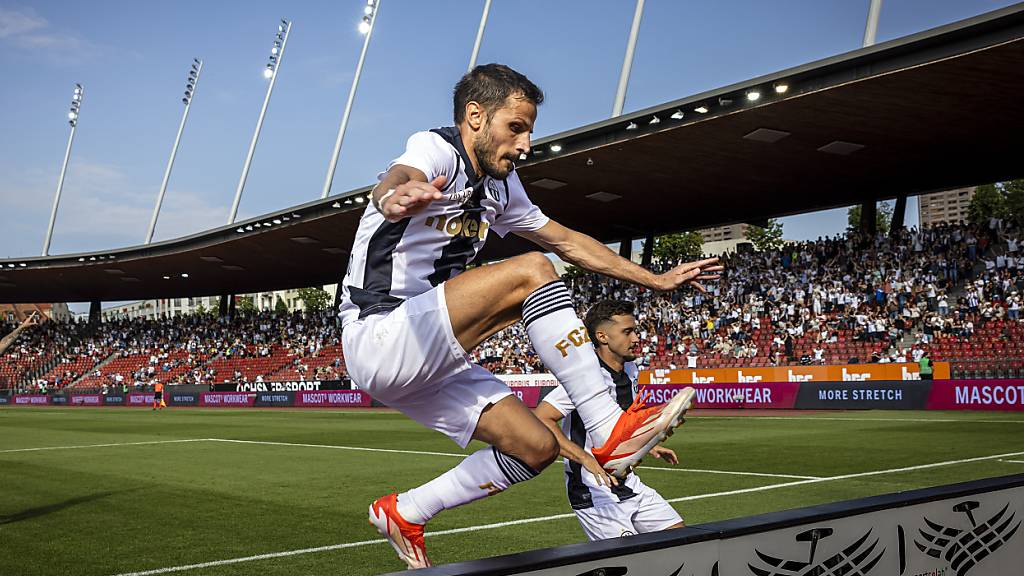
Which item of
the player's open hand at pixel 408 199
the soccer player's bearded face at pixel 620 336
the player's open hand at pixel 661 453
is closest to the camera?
the player's open hand at pixel 408 199

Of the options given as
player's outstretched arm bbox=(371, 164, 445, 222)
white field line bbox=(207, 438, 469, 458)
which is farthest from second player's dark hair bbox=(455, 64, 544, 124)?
white field line bbox=(207, 438, 469, 458)

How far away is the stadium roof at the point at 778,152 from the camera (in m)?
20.0

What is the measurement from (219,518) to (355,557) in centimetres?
270

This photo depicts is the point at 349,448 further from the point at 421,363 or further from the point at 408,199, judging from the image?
the point at 408,199

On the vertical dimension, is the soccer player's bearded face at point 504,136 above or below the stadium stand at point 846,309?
below

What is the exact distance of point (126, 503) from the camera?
9.84m

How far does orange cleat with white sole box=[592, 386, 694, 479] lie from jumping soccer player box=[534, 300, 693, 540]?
37.8 inches

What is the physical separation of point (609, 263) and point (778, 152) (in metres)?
24.2

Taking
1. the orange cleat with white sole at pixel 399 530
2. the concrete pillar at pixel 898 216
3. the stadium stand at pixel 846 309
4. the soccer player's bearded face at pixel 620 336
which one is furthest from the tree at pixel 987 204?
the orange cleat with white sole at pixel 399 530

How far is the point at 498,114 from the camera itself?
3801 millimetres

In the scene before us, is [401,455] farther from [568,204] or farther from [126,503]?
[568,204]

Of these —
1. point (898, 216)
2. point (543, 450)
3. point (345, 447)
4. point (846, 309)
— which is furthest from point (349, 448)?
point (898, 216)

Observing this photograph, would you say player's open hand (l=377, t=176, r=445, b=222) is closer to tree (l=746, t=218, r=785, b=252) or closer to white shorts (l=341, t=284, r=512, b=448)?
white shorts (l=341, t=284, r=512, b=448)

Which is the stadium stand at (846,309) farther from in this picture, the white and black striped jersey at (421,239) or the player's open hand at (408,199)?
the player's open hand at (408,199)
